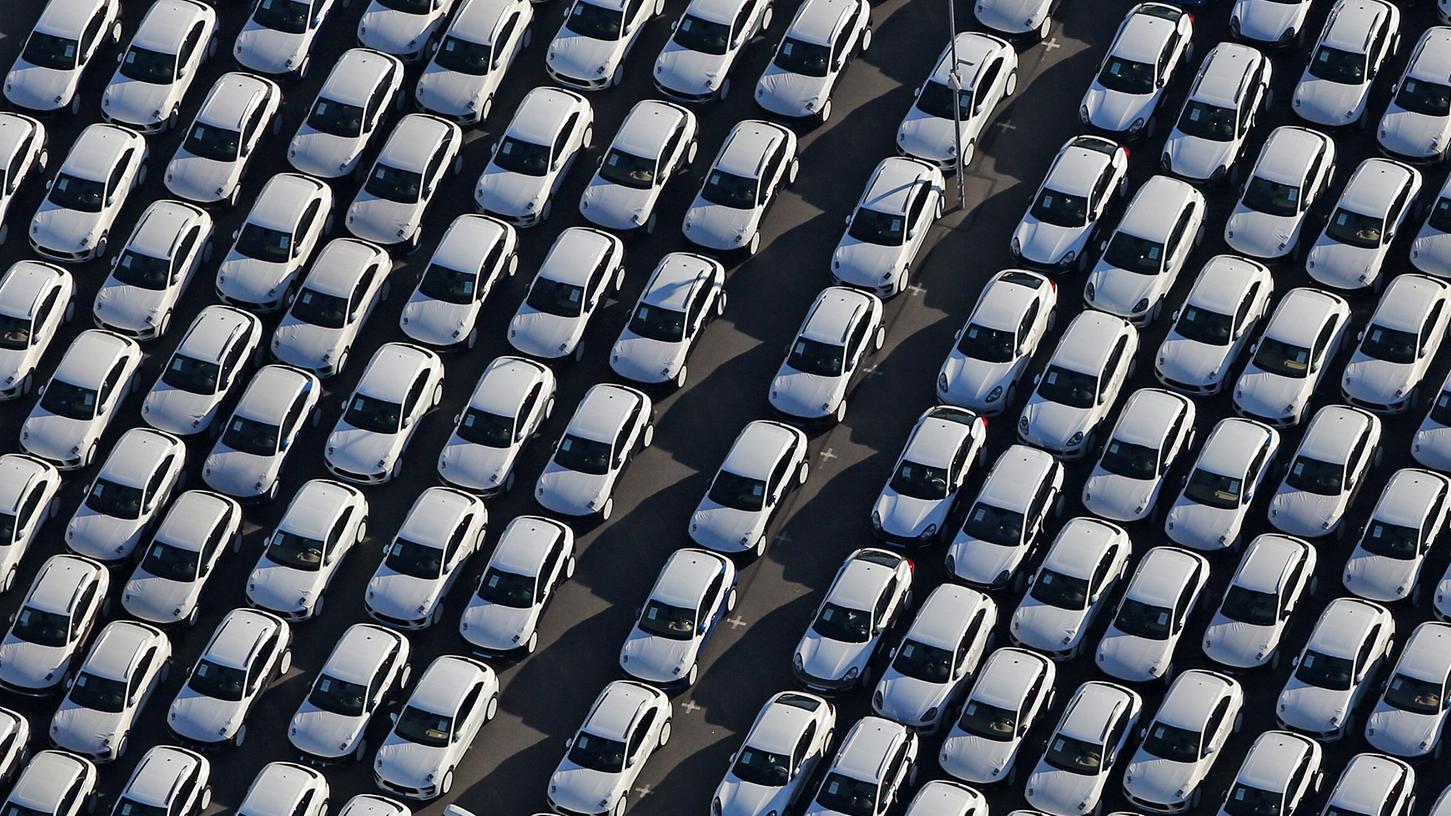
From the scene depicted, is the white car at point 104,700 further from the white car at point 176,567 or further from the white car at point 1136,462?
the white car at point 1136,462

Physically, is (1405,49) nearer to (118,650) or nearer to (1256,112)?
(1256,112)

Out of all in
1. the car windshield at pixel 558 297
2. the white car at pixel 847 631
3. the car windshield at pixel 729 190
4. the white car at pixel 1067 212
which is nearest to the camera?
the white car at pixel 847 631

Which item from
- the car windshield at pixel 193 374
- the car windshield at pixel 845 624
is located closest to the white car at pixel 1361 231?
the car windshield at pixel 845 624

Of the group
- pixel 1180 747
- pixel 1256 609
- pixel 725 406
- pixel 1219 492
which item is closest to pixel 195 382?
pixel 725 406

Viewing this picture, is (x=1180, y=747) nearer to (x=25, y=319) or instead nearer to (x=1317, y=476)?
(x=1317, y=476)


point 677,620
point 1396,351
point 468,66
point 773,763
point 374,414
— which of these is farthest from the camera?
point 468,66

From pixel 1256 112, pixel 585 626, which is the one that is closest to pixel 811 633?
pixel 585 626

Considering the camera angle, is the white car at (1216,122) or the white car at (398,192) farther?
the white car at (398,192)
